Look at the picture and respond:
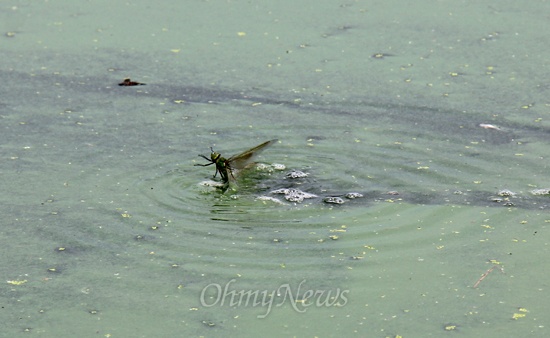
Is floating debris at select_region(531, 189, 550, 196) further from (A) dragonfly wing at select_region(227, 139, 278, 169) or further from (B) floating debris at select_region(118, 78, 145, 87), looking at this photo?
(B) floating debris at select_region(118, 78, 145, 87)

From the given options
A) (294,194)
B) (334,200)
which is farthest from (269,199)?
(334,200)

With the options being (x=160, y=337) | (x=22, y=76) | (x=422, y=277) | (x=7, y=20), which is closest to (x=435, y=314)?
(x=422, y=277)

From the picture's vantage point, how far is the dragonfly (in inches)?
171

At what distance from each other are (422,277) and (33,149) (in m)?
1.90

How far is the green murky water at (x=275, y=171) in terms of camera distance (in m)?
3.43

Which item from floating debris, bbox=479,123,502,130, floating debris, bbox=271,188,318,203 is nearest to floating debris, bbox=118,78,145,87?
floating debris, bbox=271,188,318,203

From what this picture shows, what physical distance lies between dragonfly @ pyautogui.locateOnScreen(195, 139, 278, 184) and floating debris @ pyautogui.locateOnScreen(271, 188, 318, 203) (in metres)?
0.22

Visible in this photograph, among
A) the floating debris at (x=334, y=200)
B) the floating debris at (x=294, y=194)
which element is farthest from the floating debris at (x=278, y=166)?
the floating debris at (x=334, y=200)

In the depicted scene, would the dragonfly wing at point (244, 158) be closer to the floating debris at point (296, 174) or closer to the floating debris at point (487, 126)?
the floating debris at point (296, 174)

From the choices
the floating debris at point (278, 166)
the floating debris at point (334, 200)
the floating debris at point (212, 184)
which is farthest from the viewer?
the floating debris at point (278, 166)

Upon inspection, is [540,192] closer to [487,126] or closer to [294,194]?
[487,126]

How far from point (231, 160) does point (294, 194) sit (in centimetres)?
34

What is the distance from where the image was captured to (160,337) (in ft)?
10.6

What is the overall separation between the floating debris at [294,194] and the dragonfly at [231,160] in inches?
8.8
